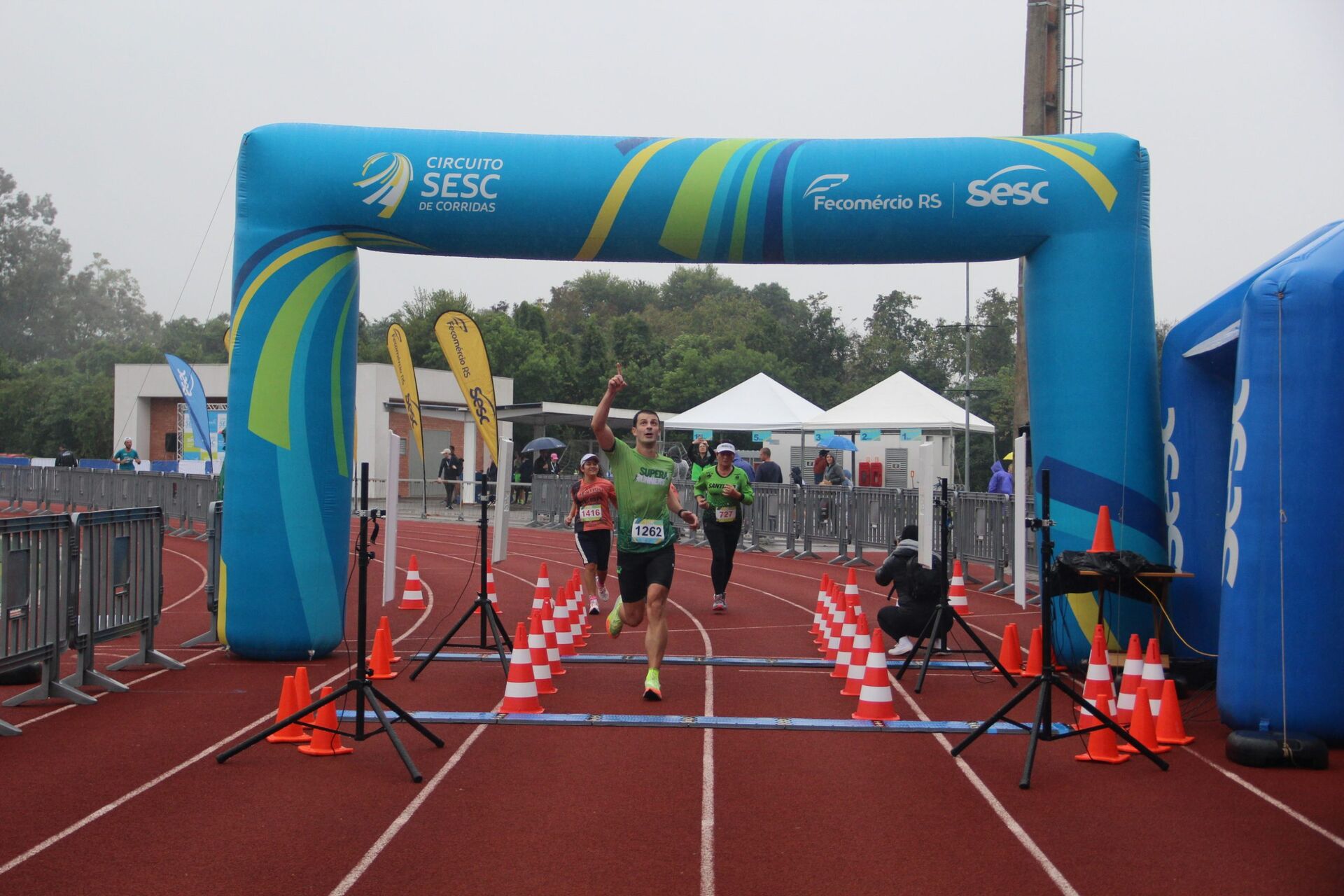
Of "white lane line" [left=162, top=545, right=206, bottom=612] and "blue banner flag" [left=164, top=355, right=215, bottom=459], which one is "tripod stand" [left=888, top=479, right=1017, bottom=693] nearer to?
"white lane line" [left=162, top=545, right=206, bottom=612]

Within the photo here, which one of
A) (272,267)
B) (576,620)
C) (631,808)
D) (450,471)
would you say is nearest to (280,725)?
(631,808)

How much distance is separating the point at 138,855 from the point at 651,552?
4285mm

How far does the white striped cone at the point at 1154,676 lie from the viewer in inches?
288

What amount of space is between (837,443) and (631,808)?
80.3 feet

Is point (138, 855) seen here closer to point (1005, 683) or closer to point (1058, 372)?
point (1005, 683)

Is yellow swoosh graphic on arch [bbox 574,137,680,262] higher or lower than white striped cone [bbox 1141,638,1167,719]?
higher

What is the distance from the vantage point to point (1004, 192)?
9398 millimetres

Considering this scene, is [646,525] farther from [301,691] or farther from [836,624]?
[836,624]

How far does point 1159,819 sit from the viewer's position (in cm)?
557

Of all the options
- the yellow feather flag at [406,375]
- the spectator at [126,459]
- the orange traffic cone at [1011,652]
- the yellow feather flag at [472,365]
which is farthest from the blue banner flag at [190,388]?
the orange traffic cone at [1011,652]

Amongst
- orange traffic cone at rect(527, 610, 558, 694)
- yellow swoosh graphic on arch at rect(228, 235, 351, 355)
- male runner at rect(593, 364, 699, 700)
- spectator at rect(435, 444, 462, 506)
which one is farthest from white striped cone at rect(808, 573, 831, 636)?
spectator at rect(435, 444, 462, 506)

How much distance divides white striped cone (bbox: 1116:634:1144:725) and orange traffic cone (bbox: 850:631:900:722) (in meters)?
1.43

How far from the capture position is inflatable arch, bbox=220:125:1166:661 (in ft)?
30.6

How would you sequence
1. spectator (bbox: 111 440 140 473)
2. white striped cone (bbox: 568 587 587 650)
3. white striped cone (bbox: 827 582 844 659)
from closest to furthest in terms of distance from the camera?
white striped cone (bbox: 827 582 844 659)
white striped cone (bbox: 568 587 587 650)
spectator (bbox: 111 440 140 473)
